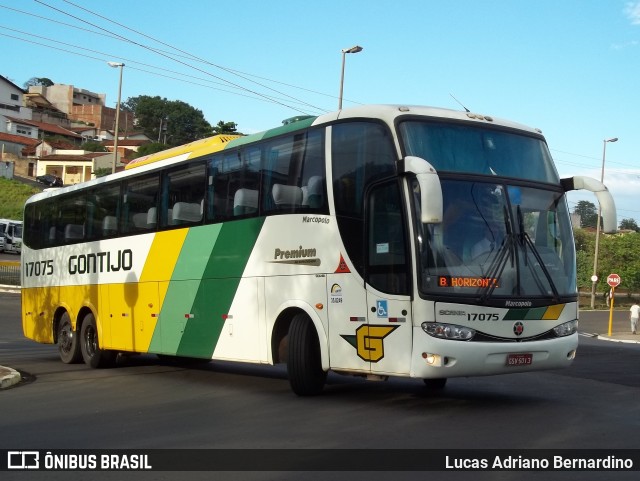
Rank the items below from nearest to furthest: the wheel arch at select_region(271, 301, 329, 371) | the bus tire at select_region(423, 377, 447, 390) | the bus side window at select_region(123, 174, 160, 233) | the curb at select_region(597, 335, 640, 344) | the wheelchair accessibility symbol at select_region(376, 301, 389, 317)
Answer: the wheelchair accessibility symbol at select_region(376, 301, 389, 317) → the wheel arch at select_region(271, 301, 329, 371) → the bus tire at select_region(423, 377, 447, 390) → the bus side window at select_region(123, 174, 160, 233) → the curb at select_region(597, 335, 640, 344)

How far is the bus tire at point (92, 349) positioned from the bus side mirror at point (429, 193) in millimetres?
10285

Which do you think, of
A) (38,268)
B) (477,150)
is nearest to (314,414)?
Result: (477,150)

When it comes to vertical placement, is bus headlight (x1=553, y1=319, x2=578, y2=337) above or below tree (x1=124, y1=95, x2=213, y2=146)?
below

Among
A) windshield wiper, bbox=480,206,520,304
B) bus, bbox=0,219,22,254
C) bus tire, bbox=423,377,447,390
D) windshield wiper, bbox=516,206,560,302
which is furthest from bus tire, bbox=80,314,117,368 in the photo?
bus, bbox=0,219,22,254

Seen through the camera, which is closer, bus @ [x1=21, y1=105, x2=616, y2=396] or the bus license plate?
bus @ [x1=21, y1=105, x2=616, y2=396]

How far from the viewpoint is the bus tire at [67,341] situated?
18.1 m

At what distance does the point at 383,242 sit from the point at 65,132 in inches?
4985

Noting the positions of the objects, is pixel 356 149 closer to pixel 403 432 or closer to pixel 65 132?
pixel 403 432

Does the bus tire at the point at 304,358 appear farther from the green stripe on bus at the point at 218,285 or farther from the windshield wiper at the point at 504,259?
the windshield wiper at the point at 504,259

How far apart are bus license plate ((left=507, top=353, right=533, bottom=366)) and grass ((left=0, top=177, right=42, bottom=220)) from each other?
227 feet

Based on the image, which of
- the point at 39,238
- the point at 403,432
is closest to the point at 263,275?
the point at 403,432

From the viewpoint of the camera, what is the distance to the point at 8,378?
1408 centimetres

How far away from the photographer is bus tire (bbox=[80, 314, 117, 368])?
17.4 metres

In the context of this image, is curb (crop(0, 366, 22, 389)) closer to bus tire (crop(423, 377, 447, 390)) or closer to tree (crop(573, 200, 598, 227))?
bus tire (crop(423, 377, 447, 390))
